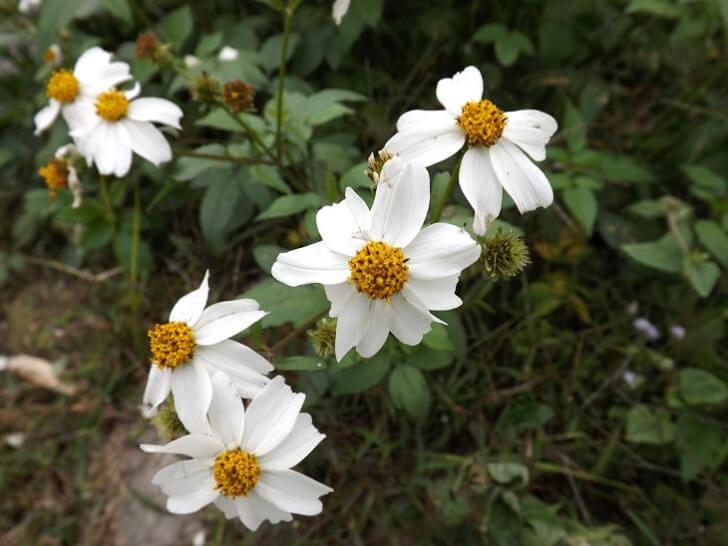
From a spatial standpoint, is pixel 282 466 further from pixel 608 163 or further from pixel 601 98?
pixel 601 98

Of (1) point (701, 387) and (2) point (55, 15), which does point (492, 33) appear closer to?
(1) point (701, 387)

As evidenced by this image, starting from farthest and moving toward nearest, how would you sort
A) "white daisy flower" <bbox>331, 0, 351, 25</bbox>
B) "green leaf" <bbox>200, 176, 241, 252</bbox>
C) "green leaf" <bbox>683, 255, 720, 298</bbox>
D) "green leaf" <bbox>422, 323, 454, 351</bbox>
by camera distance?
"green leaf" <bbox>200, 176, 241, 252</bbox>
"green leaf" <bbox>683, 255, 720, 298</bbox>
"green leaf" <bbox>422, 323, 454, 351</bbox>
"white daisy flower" <bbox>331, 0, 351, 25</bbox>

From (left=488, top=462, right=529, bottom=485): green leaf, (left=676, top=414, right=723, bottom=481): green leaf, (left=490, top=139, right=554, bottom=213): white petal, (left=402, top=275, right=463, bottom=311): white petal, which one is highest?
(left=490, top=139, right=554, bottom=213): white petal

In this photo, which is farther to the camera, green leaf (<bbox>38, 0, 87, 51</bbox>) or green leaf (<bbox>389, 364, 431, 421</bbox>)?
green leaf (<bbox>38, 0, 87, 51</bbox>)

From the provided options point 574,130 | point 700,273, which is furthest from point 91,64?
point 700,273

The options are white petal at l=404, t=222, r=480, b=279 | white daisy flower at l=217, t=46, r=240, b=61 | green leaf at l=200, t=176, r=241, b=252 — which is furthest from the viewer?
white daisy flower at l=217, t=46, r=240, b=61

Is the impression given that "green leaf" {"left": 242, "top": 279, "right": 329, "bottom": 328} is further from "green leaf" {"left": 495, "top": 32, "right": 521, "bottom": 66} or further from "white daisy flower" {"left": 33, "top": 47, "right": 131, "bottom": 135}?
"green leaf" {"left": 495, "top": 32, "right": 521, "bottom": 66}

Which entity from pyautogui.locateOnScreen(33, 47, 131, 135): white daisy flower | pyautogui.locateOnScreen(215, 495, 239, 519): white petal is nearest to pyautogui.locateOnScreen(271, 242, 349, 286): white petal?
pyautogui.locateOnScreen(215, 495, 239, 519): white petal
